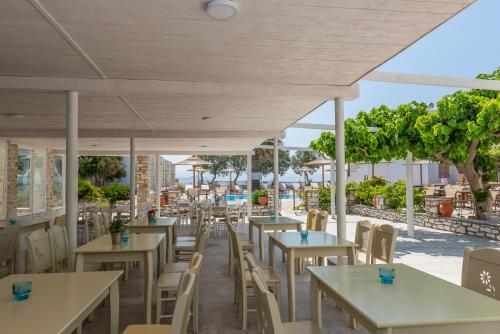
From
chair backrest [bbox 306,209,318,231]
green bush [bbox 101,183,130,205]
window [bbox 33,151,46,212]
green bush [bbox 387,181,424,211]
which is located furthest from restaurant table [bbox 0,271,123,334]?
green bush [bbox 101,183,130,205]

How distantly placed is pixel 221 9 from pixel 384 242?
2679 millimetres

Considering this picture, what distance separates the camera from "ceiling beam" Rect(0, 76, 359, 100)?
175 inches

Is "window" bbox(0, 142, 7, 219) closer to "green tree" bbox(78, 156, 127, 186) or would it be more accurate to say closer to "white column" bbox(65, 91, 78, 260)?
"white column" bbox(65, 91, 78, 260)

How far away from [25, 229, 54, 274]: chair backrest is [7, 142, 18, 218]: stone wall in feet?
27.6

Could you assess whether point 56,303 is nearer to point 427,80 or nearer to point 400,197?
point 427,80

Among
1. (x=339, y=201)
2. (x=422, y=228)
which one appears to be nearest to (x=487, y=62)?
(x=422, y=228)

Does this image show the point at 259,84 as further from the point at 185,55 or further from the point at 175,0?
the point at 175,0

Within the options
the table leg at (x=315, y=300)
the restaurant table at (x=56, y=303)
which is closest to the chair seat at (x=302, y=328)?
the table leg at (x=315, y=300)

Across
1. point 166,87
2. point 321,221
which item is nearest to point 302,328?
point 321,221

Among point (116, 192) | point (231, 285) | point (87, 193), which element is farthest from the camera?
point (116, 192)

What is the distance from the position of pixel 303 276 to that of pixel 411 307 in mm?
3668

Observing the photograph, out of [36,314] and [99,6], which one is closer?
[36,314]

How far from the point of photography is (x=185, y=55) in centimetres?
376

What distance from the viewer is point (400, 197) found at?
12.2 m
